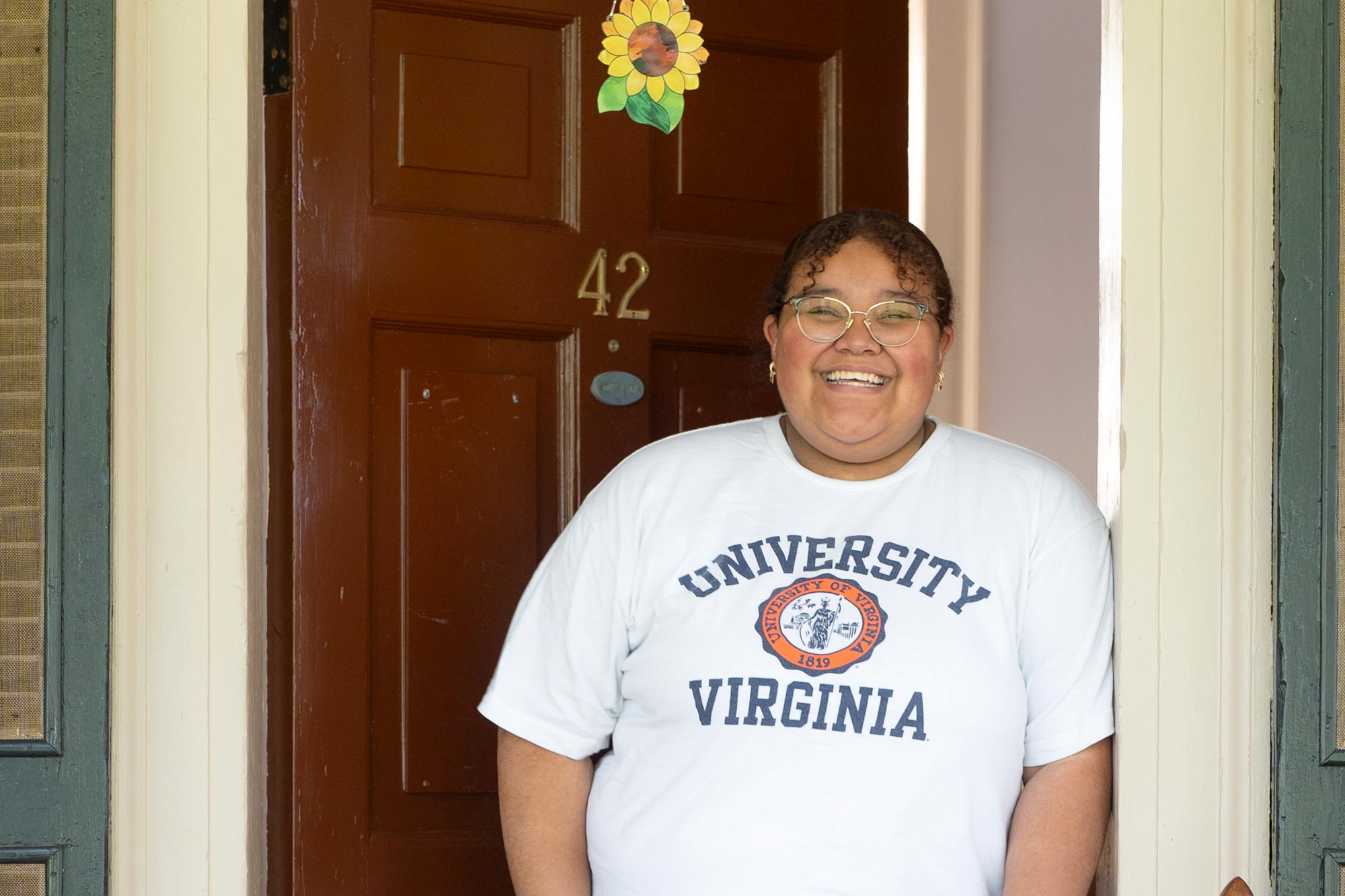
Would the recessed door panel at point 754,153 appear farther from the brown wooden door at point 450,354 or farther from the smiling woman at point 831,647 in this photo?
the smiling woman at point 831,647

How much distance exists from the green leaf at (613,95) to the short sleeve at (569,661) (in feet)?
1.90

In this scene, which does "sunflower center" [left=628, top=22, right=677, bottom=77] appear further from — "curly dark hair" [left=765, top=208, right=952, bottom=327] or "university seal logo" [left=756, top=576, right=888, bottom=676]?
"university seal logo" [left=756, top=576, right=888, bottom=676]

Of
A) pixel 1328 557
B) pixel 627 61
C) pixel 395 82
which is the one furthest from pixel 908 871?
pixel 395 82

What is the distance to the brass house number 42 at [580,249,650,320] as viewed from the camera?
2.45m

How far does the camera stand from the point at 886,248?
193 cm

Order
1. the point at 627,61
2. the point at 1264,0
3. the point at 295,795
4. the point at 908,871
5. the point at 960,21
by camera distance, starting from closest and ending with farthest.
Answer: the point at 908,871
the point at 1264,0
the point at 627,61
the point at 295,795
the point at 960,21

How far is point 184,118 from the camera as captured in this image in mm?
1760

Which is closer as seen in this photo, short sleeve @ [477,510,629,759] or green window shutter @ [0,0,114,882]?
green window shutter @ [0,0,114,882]

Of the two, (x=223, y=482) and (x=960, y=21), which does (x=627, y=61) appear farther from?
(x=960, y=21)

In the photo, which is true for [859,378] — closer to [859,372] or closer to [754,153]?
[859,372]

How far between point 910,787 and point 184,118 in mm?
1192

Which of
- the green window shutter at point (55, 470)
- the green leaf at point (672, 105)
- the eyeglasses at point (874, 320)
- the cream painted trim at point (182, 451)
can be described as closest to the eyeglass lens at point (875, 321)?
the eyeglasses at point (874, 320)

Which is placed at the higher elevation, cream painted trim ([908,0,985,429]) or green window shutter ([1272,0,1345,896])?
cream painted trim ([908,0,985,429])

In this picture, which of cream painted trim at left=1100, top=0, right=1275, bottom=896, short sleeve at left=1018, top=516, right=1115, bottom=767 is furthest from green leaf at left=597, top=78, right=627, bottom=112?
short sleeve at left=1018, top=516, right=1115, bottom=767
